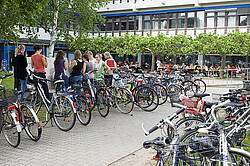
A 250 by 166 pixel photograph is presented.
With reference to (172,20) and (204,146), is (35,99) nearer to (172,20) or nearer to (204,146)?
(204,146)

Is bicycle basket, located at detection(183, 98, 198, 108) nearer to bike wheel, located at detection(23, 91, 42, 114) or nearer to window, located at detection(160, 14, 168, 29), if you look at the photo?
bike wheel, located at detection(23, 91, 42, 114)

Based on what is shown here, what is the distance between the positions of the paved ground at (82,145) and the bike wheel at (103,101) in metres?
0.44

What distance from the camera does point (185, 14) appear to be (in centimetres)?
3647

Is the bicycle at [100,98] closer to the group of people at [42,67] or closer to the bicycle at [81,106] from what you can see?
the group of people at [42,67]

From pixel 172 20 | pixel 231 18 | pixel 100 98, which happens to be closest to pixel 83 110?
pixel 100 98

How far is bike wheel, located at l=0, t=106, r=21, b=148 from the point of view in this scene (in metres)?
5.90

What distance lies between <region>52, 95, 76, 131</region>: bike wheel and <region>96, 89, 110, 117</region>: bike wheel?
1775 millimetres

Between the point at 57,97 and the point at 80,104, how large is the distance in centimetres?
59

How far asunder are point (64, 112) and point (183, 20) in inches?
1237

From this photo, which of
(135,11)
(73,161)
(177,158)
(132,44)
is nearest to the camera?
(177,158)

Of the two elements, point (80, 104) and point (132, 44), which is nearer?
point (80, 104)

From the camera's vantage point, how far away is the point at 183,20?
36.6 m

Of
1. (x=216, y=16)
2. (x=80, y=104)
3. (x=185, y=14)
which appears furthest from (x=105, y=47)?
(x=80, y=104)

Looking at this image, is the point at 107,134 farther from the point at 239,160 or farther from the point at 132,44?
the point at 132,44
